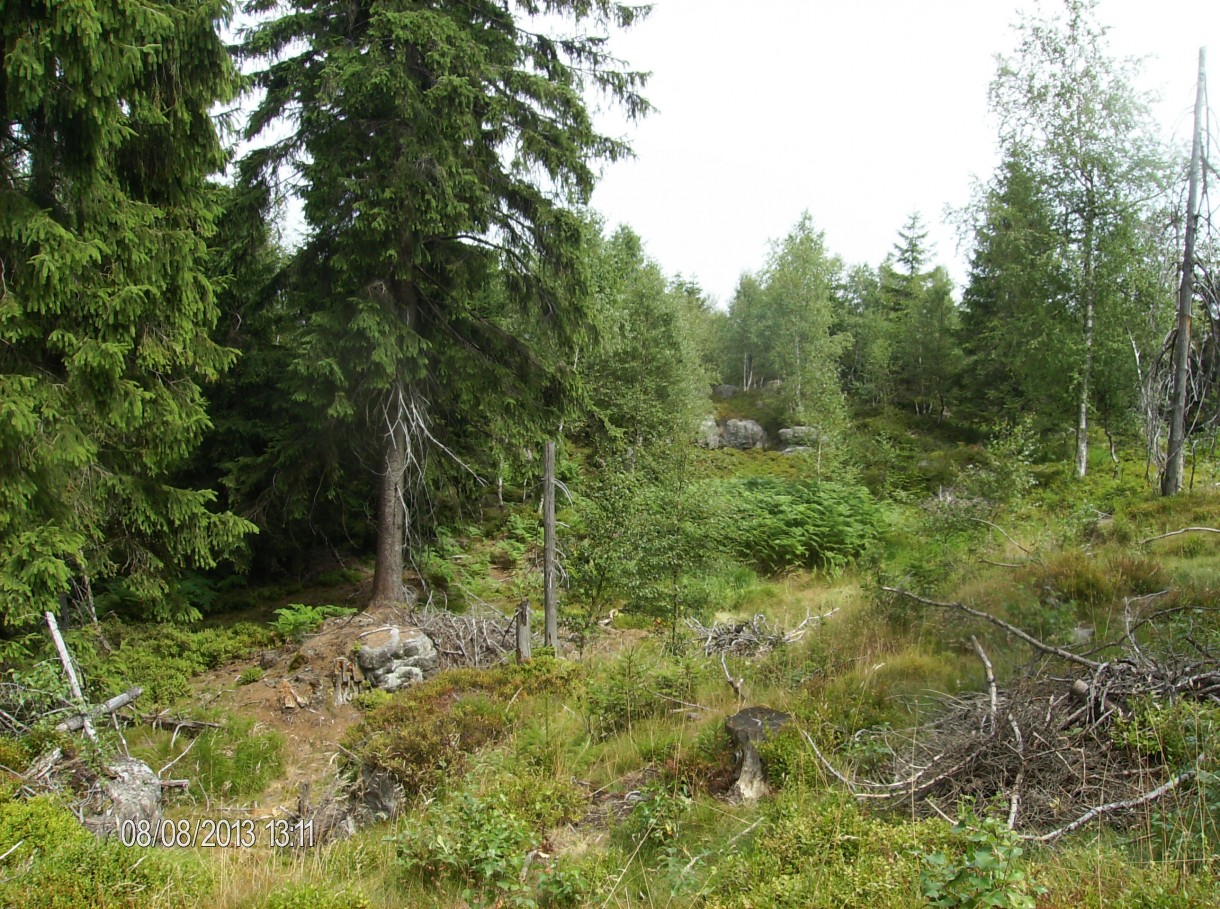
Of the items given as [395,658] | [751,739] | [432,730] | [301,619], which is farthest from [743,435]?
[751,739]

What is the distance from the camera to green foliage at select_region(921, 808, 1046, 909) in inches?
94.9

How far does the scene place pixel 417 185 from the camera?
9.70 m

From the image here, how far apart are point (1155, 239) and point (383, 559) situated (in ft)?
49.3

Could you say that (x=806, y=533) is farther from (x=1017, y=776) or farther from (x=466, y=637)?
(x=1017, y=776)

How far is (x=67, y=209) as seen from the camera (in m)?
6.17

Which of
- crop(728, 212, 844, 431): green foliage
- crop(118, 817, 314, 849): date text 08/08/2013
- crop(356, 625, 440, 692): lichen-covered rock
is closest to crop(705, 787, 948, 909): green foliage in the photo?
crop(118, 817, 314, 849): date text 08/08/2013

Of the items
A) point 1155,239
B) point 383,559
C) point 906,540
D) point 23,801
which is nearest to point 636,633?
point 383,559

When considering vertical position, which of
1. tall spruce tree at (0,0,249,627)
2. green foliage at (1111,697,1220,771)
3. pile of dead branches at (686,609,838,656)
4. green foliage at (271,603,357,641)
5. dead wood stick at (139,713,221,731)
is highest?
tall spruce tree at (0,0,249,627)

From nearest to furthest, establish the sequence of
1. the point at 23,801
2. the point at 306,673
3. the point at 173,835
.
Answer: the point at 23,801, the point at 173,835, the point at 306,673

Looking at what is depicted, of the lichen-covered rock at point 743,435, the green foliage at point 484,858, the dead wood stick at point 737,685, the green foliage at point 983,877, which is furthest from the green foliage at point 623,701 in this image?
the lichen-covered rock at point 743,435

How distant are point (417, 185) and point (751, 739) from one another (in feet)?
26.7

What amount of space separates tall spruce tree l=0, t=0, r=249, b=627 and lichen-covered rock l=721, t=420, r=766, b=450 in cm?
2979

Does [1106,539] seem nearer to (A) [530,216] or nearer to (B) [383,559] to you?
(A) [530,216]

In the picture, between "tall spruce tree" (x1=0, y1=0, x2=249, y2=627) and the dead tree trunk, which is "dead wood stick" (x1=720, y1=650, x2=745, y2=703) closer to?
"tall spruce tree" (x1=0, y1=0, x2=249, y2=627)
